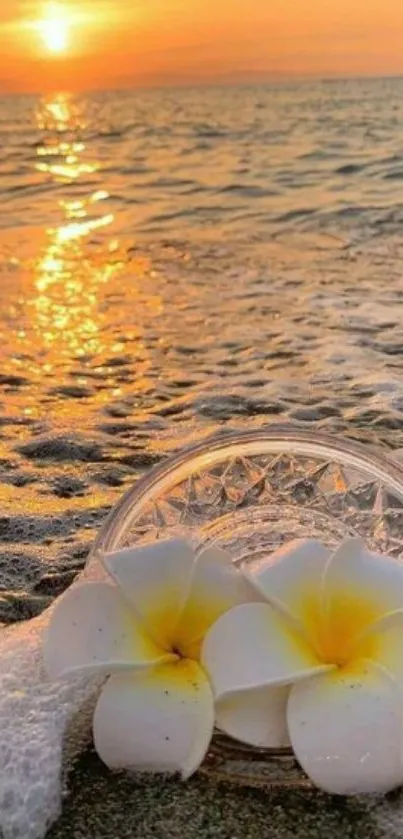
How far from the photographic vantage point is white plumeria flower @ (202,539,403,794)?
155 centimetres

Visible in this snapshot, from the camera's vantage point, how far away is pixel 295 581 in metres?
1.64

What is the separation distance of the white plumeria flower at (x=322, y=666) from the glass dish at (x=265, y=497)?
1.57ft

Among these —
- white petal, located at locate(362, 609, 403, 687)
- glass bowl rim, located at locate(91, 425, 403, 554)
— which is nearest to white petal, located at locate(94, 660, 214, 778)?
white petal, located at locate(362, 609, 403, 687)

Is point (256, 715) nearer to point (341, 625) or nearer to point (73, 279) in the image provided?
point (341, 625)

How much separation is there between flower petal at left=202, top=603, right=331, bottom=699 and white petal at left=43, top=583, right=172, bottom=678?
0.31 ft

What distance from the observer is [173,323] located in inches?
233

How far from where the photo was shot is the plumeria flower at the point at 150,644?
1603 millimetres

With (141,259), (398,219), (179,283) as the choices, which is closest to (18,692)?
(179,283)

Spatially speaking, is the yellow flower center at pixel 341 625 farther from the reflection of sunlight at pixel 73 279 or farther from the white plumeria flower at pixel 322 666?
the reflection of sunlight at pixel 73 279

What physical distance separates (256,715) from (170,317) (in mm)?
4547

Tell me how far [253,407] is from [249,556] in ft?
7.88

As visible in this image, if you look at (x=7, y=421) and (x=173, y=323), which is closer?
(x=7, y=421)

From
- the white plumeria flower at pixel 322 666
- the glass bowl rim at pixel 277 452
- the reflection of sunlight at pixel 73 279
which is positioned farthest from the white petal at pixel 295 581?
the reflection of sunlight at pixel 73 279

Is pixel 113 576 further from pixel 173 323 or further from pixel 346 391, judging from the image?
pixel 173 323
